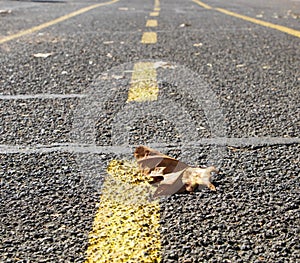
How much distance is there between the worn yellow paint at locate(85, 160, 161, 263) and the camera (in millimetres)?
1211

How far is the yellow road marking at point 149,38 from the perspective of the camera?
488 centimetres

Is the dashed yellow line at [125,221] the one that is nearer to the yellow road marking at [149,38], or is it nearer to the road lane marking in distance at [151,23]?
the yellow road marking at [149,38]

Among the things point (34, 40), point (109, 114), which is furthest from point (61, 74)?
point (34, 40)

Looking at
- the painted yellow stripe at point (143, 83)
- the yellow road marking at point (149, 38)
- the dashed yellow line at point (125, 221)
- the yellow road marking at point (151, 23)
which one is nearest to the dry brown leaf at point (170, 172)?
the dashed yellow line at point (125, 221)

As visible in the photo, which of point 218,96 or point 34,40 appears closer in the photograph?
point 218,96

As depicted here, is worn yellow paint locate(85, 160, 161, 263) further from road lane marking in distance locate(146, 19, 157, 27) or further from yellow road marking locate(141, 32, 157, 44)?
road lane marking in distance locate(146, 19, 157, 27)

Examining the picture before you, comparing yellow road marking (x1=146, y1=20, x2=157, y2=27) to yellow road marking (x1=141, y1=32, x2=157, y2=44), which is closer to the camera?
yellow road marking (x1=141, y1=32, x2=157, y2=44)

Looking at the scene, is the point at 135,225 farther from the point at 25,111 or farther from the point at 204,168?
the point at 25,111

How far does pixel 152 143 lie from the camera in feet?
6.59

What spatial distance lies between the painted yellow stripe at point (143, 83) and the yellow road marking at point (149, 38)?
1230 millimetres

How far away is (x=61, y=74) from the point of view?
3350mm

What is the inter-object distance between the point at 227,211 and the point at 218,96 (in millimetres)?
1379

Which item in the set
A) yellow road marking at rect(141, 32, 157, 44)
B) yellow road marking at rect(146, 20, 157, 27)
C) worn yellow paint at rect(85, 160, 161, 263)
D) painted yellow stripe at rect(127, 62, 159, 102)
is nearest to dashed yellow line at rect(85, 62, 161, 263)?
worn yellow paint at rect(85, 160, 161, 263)

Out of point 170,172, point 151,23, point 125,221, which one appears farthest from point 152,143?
point 151,23
